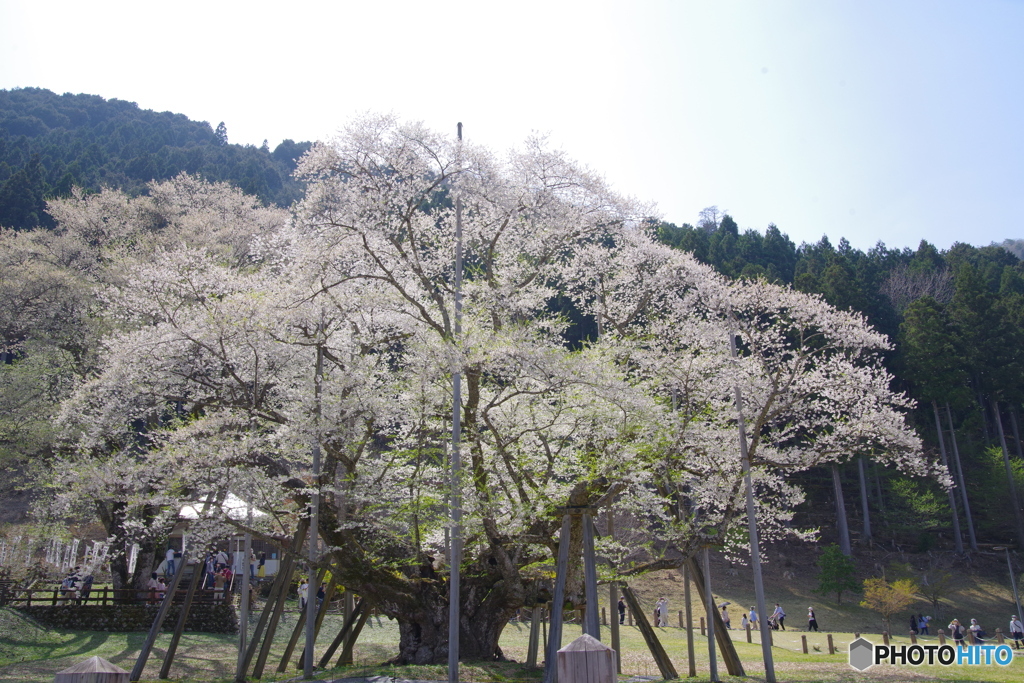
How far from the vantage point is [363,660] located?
52.5 feet

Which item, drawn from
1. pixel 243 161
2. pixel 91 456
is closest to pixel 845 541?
pixel 91 456

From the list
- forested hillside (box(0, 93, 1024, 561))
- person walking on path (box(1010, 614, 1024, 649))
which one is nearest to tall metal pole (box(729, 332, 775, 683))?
forested hillside (box(0, 93, 1024, 561))

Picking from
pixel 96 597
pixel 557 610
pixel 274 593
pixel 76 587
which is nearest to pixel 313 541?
pixel 274 593

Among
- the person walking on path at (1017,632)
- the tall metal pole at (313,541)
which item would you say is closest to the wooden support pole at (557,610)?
the tall metal pole at (313,541)

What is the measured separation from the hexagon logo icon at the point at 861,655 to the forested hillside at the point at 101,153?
4349cm

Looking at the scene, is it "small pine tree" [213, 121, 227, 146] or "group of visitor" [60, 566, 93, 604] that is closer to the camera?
"group of visitor" [60, 566, 93, 604]

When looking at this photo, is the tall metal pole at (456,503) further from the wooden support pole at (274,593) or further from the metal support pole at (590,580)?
the wooden support pole at (274,593)

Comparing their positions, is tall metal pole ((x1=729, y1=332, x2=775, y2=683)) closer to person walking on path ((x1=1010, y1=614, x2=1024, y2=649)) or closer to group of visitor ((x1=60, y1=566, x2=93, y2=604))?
person walking on path ((x1=1010, y1=614, x2=1024, y2=649))

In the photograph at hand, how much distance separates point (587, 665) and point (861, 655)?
52.0ft

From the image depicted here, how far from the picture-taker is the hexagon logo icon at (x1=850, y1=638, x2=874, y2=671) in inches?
613

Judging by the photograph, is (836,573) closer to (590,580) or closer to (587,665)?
(590,580)

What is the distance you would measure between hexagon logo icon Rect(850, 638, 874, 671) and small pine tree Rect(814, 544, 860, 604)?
14.3 meters

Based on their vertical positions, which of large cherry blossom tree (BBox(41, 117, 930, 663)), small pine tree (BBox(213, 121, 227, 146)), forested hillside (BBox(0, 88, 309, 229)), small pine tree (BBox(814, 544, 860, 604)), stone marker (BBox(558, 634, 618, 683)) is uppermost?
small pine tree (BBox(213, 121, 227, 146))

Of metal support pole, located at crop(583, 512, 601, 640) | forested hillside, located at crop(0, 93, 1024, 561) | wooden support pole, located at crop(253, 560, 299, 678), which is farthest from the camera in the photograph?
forested hillside, located at crop(0, 93, 1024, 561)
